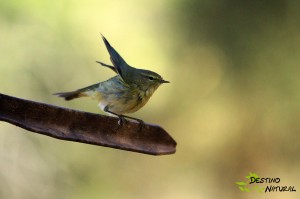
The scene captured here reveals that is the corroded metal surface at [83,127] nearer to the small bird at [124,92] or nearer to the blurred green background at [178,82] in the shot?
the small bird at [124,92]

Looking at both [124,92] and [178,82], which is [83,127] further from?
[178,82]

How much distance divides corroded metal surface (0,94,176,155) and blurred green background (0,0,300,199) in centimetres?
445

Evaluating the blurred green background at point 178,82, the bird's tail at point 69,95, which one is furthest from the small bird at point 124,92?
the blurred green background at point 178,82

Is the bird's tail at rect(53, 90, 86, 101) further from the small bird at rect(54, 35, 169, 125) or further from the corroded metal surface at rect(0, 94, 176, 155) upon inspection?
the corroded metal surface at rect(0, 94, 176, 155)

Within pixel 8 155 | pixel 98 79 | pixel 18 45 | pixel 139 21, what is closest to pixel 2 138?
pixel 8 155

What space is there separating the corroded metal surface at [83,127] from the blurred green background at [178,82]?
14.6ft

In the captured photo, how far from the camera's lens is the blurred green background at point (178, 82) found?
243 inches

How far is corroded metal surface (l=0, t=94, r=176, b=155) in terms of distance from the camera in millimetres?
1277

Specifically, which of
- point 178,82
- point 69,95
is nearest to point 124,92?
point 69,95

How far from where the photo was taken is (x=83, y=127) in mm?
1431

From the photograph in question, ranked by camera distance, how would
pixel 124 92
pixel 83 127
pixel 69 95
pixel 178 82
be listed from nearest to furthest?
pixel 83 127 → pixel 69 95 → pixel 124 92 → pixel 178 82

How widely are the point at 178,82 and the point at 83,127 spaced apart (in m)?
6.48

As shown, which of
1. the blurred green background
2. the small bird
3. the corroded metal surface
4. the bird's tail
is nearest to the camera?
the corroded metal surface

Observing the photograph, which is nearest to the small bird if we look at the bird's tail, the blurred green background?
the bird's tail
